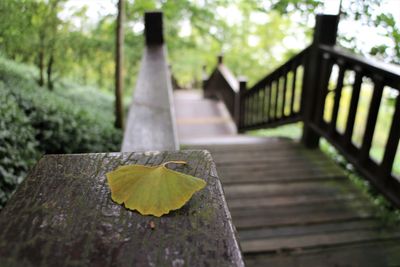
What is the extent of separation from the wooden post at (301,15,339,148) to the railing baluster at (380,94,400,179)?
4.14 feet

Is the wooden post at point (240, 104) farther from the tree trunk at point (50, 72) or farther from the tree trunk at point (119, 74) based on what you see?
the tree trunk at point (50, 72)

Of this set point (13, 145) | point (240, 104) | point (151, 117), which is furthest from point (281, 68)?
point (13, 145)

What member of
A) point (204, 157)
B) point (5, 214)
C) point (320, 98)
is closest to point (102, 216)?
point (5, 214)

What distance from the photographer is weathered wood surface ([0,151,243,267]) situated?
21.7 inches

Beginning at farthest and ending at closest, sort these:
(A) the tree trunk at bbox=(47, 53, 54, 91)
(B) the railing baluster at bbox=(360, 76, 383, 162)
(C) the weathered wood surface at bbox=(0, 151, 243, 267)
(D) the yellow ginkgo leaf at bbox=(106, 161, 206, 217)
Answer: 1. (A) the tree trunk at bbox=(47, 53, 54, 91)
2. (B) the railing baluster at bbox=(360, 76, 383, 162)
3. (D) the yellow ginkgo leaf at bbox=(106, 161, 206, 217)
4. (C) the weathered wood surface at bbox=(0, 151, 243, 267)

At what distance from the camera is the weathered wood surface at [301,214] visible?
2.23 metres

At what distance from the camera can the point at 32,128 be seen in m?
2.70

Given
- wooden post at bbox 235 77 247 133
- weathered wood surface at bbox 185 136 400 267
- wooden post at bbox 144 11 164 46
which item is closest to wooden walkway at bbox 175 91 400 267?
weathered wood surface at bbox 185 136 400 267

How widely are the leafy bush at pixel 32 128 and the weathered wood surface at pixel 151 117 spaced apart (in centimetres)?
85

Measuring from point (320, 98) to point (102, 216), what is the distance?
3.27 metres

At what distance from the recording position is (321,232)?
2438 millimetres

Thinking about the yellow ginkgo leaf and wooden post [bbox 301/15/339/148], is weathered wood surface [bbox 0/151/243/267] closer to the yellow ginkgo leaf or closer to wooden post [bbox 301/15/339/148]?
the yellow ginkgo leaf

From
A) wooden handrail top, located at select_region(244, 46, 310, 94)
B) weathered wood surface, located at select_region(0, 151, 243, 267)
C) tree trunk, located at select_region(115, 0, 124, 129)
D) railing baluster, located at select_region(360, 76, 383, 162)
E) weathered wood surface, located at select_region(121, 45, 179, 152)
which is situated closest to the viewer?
weathered wood surface, located at select_region(0, 151, 243, 267)

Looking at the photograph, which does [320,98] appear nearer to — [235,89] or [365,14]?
[365,14]
